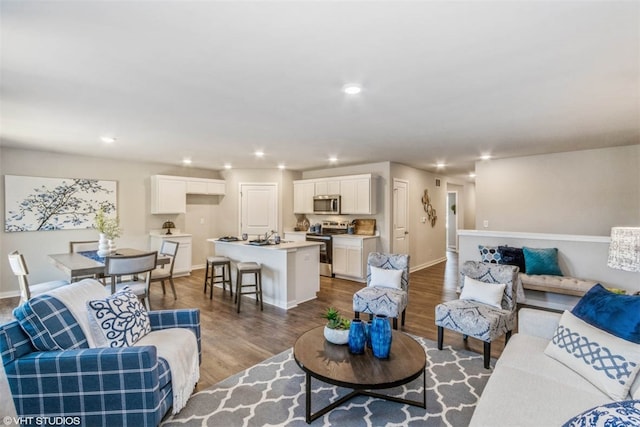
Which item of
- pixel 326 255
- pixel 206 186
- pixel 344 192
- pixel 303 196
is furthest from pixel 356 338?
pixel 206 186

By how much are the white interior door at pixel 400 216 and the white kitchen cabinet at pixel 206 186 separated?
4.18 meters

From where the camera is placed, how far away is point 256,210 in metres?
7.52

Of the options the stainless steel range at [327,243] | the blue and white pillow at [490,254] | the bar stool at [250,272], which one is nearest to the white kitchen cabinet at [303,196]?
the stainless steel range at [327,243]

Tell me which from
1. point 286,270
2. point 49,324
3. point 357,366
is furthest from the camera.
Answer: point 286,270

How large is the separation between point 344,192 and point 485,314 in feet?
13.9

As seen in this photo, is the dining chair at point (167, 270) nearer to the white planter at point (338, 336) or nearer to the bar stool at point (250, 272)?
the bar stool at point (250, 272)

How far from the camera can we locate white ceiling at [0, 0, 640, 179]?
1.59 m

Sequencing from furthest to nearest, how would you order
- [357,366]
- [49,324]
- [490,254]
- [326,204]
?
[326,204], [490,254], [357,366], [49,324]

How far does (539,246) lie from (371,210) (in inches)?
113

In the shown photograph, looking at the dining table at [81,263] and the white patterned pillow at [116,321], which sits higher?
the dining table at [81,263]

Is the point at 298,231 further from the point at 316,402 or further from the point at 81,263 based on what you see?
the point at 316,402

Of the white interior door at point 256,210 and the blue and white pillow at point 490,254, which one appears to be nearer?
the blue and white pillow at point 490,254

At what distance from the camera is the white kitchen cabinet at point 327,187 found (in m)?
6.87

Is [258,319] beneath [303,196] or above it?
beneath
